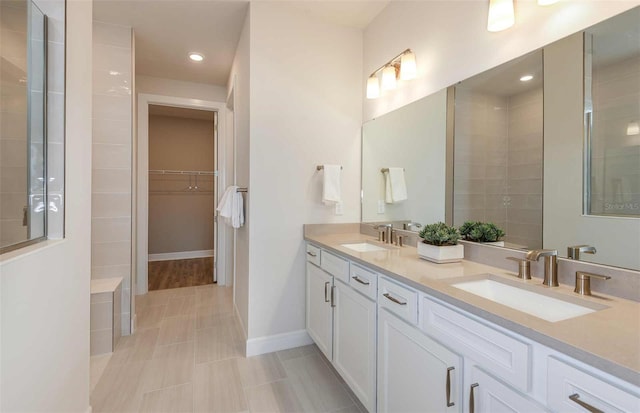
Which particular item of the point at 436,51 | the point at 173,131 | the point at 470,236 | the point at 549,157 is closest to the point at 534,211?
the point at 549,157

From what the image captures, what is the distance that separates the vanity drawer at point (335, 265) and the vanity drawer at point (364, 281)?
0.07 metres

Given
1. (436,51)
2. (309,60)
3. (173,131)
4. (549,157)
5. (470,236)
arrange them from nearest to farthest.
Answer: (549,157) < (470,236) < (436,51) < (309,60) < (173,131)

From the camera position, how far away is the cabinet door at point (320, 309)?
1.99 meters

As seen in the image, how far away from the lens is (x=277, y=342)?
2385 mm

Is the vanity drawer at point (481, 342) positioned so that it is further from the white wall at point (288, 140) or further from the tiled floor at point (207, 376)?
the white wall at point (288, 140)

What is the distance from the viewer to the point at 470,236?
1.68 m

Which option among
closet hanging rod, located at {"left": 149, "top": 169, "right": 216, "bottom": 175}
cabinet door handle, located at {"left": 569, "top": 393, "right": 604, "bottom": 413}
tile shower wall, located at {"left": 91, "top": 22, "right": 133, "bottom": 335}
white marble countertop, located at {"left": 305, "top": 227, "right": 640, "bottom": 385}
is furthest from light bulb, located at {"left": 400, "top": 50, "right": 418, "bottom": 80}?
closet hanging rod, located at {"left": 149, "top": 169, "right": 216, "bottom": 175}

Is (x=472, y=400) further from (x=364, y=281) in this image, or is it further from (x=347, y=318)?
(x=347, y=318)

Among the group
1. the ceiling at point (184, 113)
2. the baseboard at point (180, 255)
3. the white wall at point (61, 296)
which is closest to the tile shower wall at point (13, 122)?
the white wall at point (61, 296)

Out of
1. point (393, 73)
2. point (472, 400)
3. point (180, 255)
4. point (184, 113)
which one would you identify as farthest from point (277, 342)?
point (184, 113)

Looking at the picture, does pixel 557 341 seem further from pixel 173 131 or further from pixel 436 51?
pixel 173 131

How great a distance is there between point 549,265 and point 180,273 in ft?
15.3

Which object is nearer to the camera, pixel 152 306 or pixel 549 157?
pixel 549 157

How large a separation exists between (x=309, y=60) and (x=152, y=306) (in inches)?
118
